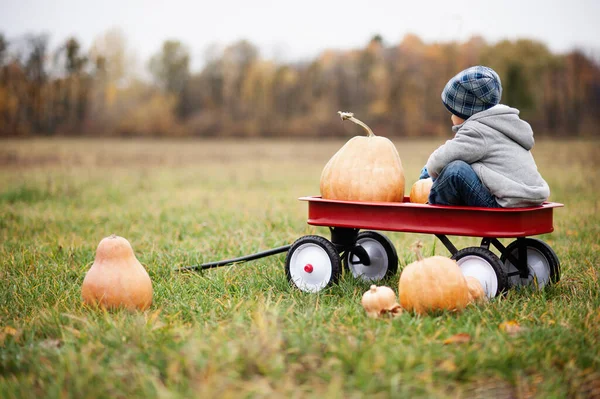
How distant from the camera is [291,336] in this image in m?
2.93

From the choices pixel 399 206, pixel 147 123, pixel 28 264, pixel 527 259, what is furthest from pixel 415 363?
pixel 147 123

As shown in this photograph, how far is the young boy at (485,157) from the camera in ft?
13.3

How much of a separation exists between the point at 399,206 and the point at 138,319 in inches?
71.7

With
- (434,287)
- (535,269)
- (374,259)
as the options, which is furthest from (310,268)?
(535,269)

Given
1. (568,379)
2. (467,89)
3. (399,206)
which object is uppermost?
(467,89)

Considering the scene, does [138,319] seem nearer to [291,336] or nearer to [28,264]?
[291,336]

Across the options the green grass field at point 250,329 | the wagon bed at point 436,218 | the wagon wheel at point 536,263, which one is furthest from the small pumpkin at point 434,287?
the wagon wheel at point 536,263

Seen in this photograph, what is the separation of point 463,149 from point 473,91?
432mm

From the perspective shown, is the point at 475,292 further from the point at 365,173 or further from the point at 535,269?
the point at 365,173

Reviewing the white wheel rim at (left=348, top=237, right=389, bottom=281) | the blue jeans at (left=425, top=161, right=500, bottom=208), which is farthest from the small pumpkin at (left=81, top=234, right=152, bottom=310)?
the blue jeans at (left=425, top=161, right=500, bottom=208)

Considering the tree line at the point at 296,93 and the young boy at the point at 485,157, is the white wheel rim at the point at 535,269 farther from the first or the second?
the tree line at the point at 296,93

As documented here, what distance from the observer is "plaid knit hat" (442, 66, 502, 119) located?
419 cm

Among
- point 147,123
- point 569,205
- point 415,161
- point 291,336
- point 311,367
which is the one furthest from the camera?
point 147,123

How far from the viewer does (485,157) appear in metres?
4.18
